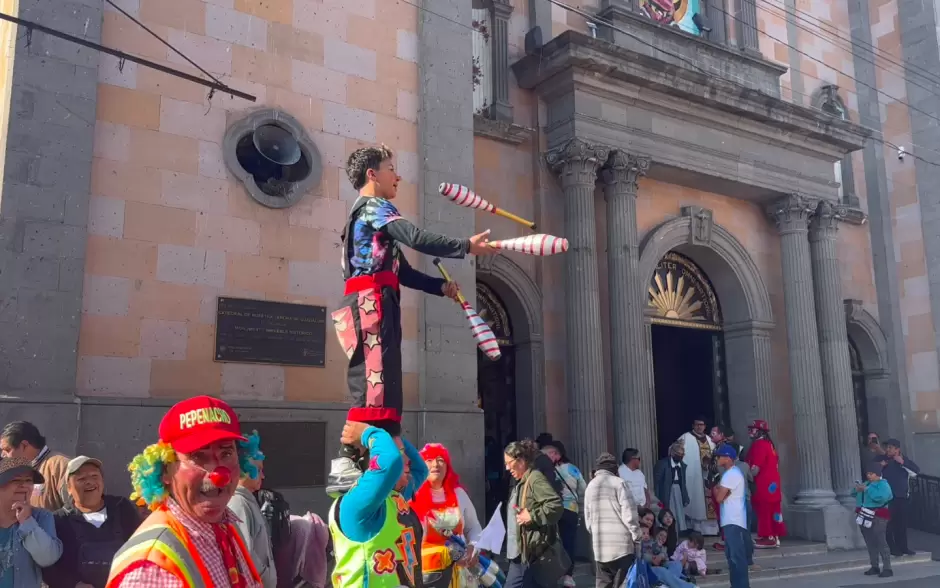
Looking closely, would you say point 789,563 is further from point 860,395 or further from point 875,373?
point 875,373

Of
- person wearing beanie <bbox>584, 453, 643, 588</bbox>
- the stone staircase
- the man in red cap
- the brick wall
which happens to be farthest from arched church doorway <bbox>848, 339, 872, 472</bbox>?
the man in red cap

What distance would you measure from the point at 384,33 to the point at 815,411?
35.9 ft

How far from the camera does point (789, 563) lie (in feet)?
43.9

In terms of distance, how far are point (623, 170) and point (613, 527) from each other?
7150 millimetres

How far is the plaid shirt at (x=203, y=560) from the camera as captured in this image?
237 centimetres

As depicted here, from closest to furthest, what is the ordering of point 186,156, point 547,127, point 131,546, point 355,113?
point 131,546, point 186,156, point 355,113, point 547,127

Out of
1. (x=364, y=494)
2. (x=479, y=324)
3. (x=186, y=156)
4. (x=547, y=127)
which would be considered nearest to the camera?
(x=364, y=494)

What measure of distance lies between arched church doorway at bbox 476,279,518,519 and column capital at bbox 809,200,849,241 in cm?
758

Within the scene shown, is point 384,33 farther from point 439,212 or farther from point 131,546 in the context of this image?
point 131,546

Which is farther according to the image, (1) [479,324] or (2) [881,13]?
(2) [881,13]

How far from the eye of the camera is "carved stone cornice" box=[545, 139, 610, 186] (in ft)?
45.0

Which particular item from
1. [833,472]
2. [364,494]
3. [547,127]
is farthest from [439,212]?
[833,472]

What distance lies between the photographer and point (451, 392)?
10.6m

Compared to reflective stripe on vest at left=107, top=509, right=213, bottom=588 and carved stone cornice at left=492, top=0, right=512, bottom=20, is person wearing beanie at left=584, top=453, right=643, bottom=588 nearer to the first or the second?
reflective stripe on vest at left=107, top=509, right=213, bottom=588
